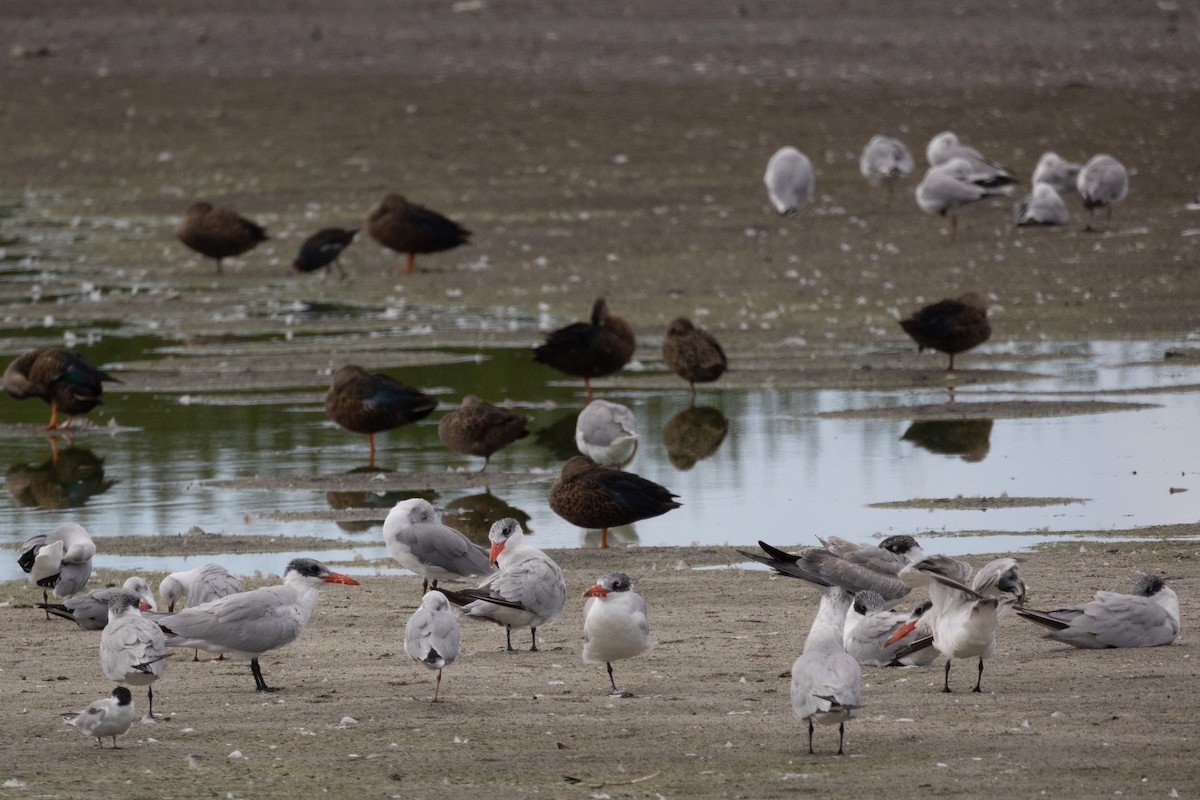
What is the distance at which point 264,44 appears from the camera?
122 ft

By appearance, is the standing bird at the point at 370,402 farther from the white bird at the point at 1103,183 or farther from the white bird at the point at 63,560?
the white bird at the point at 1103,183

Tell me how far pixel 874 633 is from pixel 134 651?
11.0 ft

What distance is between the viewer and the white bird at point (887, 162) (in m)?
25.5

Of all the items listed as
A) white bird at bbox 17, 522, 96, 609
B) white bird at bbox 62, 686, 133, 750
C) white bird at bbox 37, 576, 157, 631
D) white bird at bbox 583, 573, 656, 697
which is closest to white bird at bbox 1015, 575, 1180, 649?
white bird at bbox 583, 573, 656, 697

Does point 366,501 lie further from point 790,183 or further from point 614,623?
point 790,183

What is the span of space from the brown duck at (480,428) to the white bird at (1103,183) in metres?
11.4

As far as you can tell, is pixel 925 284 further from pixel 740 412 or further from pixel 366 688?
pixel 366 688

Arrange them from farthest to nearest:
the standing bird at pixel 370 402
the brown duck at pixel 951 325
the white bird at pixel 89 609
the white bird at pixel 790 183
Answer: the white bird at pixel 790 183, the brown duck at pixel 951 325, the standing bird at pixel 370 402, the white bird at pixel 89 609

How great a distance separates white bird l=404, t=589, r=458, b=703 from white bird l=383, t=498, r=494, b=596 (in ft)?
6.69

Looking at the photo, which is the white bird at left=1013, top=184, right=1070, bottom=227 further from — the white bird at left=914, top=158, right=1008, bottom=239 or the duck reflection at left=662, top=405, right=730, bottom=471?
the duck reflection at left=662, top=405, right=730, bottom=471

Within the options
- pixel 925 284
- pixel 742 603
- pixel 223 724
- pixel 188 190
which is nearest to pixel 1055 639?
pixel 742 603

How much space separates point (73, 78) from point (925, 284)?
68.1ft

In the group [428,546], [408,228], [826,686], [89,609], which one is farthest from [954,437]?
[408,228]

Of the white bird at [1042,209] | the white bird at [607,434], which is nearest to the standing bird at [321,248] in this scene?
the white bird at [1042,209]
